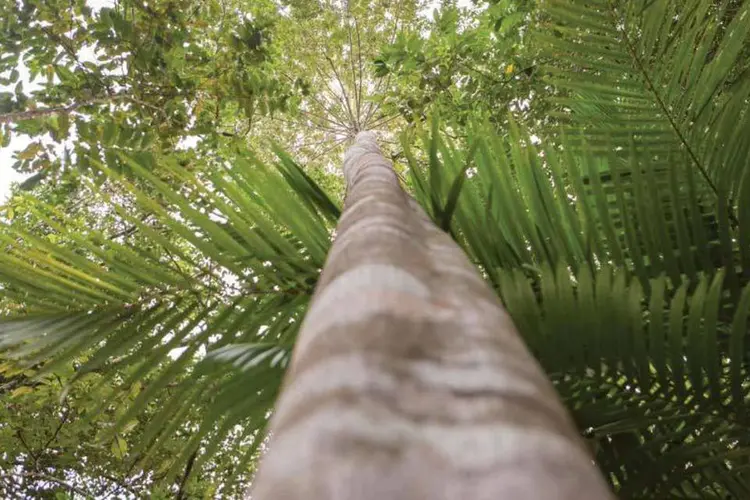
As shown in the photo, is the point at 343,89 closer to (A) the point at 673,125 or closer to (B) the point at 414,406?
(A) the point at 673,125

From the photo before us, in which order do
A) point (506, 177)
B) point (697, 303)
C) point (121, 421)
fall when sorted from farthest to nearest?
point (506, 177)
point (121, 421)
point (697, 303)

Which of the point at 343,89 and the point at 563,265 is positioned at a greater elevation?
the point at 343,89

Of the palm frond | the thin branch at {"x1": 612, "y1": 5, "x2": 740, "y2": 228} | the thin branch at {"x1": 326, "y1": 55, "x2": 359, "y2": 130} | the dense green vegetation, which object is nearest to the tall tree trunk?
the dense green vegetation

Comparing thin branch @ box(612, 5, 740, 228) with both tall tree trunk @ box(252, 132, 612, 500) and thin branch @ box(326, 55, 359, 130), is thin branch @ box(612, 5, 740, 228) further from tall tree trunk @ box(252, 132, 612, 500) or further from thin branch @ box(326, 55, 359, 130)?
thin branch @ box(326, 55, 359, 130)

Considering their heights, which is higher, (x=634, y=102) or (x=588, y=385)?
(x=634, y=102)

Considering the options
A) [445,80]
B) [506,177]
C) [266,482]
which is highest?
[445,80]

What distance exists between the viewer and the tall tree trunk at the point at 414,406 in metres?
0.27

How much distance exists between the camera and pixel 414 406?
0.33 m

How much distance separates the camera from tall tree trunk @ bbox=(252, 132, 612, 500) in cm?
27

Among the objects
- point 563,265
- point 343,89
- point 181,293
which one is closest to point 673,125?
point 563,265

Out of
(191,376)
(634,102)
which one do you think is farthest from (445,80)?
(191,376)

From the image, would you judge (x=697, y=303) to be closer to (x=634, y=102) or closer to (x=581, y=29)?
(x=634, y=102)

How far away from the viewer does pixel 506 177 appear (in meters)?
1.19

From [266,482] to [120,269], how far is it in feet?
3.33
